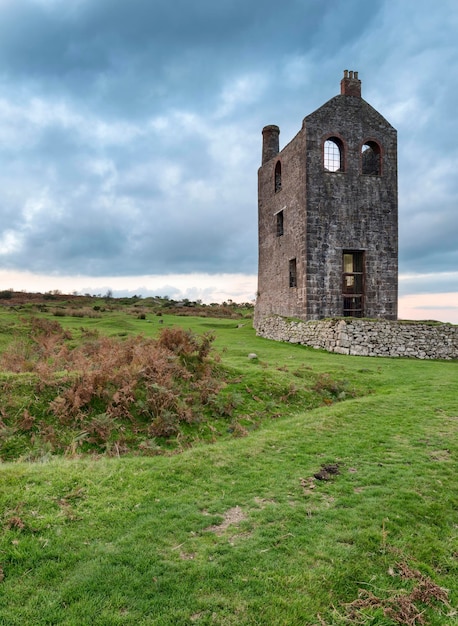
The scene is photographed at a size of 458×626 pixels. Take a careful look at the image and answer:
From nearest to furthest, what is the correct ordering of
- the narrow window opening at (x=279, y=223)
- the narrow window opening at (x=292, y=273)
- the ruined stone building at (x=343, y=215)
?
the ruined stone building at (x=343, y=215) < the narrow window opening at (x=292, y=273) < the narrow window opening at (x=279, y=223)

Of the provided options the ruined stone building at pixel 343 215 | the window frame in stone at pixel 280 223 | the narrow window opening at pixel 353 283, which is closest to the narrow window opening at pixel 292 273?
the ruined stone building at pixel 343 215

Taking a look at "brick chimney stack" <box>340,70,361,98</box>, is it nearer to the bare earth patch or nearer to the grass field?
the grass field

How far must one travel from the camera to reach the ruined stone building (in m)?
27.7

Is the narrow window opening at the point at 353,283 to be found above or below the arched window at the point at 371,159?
below

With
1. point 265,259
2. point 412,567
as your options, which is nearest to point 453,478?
point 412,567

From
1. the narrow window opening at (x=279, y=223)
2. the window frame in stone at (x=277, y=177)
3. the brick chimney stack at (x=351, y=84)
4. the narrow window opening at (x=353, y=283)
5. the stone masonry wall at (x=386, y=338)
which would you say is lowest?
the stone masonry wall at (x=386, y=338)

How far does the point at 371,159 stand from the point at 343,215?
239 inches

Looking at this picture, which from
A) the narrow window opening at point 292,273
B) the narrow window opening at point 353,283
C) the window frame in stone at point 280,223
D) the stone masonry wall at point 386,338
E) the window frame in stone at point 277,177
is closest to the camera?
the stone masonry wall at point 386,338

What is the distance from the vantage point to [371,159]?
3106 centimetres

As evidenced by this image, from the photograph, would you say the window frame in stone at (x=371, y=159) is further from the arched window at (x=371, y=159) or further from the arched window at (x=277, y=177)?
the arched window at (x=277, y=177)

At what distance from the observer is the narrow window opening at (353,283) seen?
28875mm

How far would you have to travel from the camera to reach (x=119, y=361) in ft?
41.1

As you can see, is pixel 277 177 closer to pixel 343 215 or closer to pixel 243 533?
pixel 343 215

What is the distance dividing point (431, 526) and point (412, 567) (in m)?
1.13
